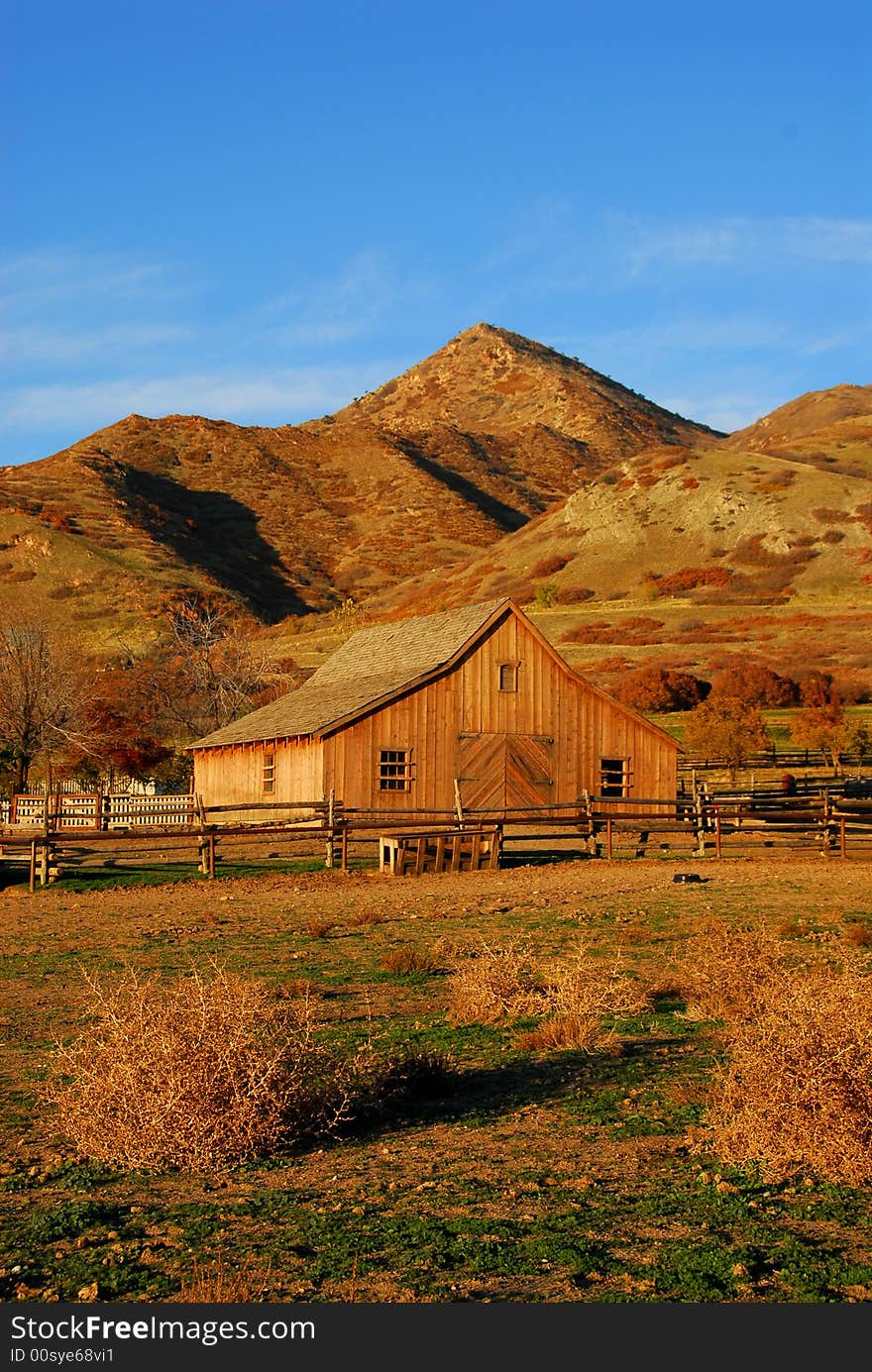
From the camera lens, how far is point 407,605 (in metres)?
114

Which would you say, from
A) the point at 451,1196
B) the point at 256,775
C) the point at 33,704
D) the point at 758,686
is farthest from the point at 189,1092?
the point at 758,686

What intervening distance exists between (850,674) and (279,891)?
162 ft

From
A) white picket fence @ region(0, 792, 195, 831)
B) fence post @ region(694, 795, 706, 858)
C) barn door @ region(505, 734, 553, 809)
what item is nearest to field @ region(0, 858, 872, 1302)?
fence post @ region(694, 795, 706, 858)

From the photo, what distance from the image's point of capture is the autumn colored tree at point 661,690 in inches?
2469

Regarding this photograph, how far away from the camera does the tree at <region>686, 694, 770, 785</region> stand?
51844 millimetres

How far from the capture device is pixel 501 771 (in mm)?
36938

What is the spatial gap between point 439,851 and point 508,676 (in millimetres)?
9312

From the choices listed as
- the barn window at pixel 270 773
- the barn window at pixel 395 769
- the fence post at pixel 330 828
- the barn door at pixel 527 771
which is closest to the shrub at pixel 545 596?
the barn window at pixel 270 773

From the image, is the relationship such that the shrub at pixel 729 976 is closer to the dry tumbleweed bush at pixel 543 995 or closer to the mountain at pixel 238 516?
the dry tumbleweed bush at pixel 543 995

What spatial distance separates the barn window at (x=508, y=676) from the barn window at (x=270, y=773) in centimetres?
738

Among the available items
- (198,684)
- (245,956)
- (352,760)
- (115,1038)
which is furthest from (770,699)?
(115,1038)

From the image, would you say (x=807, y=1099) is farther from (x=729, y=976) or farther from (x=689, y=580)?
(x=689, y=580)

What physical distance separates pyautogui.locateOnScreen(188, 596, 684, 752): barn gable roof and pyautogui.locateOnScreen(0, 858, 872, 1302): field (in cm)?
2051

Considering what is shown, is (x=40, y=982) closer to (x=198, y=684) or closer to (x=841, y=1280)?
(x=841, y=1280)
